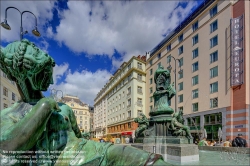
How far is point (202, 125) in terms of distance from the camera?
1068 inches

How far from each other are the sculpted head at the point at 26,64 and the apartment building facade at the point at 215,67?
17.0 meters

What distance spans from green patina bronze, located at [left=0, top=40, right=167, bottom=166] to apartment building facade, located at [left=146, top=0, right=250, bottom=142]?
1698 cm

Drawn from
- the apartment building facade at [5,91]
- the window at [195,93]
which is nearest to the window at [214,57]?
the window at [195,93]

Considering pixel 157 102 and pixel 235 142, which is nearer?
pixel 157 102

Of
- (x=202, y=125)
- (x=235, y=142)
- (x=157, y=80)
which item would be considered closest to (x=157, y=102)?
(x=157, y=80)

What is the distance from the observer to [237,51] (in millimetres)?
22750

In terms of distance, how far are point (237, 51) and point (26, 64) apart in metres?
27.1

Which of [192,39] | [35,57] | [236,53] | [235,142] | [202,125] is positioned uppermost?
[192,39]

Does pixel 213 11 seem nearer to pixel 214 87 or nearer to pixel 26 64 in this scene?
pixel 214 87

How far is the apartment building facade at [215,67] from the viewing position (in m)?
22.2

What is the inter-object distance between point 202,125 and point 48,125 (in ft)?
97.6

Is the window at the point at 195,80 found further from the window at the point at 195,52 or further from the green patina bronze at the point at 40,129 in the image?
the green patina bronze at the point at 40,129

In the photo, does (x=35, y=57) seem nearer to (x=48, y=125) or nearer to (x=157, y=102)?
(x=48, y=125)

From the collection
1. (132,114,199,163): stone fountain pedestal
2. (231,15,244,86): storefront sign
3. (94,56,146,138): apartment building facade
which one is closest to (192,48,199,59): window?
(231,15,244,86): storefront sign
